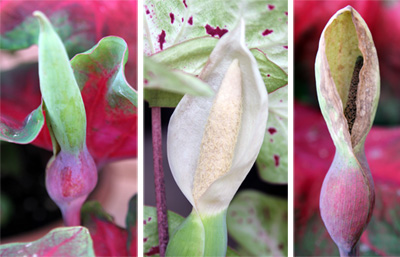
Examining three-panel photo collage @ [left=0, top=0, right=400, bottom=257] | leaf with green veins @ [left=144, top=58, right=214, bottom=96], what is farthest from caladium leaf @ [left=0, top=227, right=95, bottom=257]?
leaf with green veins @ [left=144, top=58, right=214, bottom=96]

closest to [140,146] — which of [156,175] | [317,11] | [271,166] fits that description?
[156,175]

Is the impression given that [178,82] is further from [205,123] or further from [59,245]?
[59,245]

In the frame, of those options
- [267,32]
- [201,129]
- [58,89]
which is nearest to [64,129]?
[58,89]

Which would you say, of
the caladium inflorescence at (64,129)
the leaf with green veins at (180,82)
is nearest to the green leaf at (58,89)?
the caladium inflorescence at (64,129)

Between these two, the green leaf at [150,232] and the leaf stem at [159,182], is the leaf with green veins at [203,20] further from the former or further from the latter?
the green leaf at [150,232]

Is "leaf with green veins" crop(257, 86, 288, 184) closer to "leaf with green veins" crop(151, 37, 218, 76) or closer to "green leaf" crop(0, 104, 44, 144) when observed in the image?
"leaf with green veins" crop(151, 37, 218, 76)

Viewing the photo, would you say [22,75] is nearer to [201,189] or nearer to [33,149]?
[33,149]

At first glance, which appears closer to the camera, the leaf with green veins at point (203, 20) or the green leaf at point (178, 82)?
the green leaf at point (178, 82)
